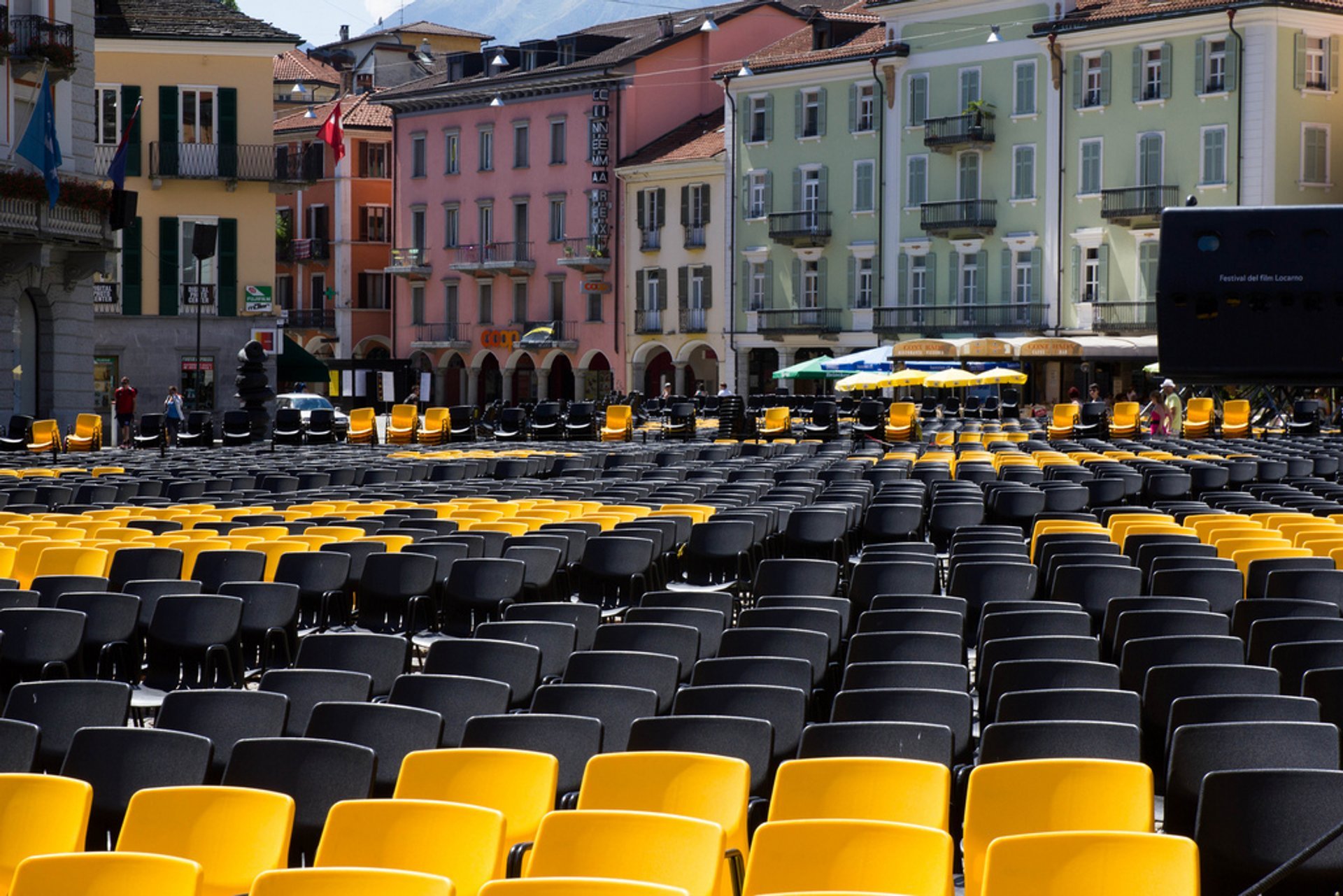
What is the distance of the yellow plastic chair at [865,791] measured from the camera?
21.6 ft

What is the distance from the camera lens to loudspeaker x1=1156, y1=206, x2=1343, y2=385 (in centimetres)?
704

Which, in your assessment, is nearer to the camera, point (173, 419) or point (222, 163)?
point (173, 419)

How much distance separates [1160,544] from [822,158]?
47502mm

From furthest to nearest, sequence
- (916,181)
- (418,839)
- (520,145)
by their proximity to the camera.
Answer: (520,145) → (916,181) → (418,839)

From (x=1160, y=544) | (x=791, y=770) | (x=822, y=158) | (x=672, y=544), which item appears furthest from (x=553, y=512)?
(x=822, y=158)

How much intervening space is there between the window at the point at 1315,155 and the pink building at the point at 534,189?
21.4 metres

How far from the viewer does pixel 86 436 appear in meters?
33.0

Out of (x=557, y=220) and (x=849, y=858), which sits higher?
(x=557, y=220)

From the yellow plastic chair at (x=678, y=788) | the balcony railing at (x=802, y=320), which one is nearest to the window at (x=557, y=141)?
the balcony railing at (x=802, y=320)

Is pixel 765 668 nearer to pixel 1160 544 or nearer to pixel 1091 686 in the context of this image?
pixel 1091 686

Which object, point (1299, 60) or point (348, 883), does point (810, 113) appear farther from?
point (348, 883)

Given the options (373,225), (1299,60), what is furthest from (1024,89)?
(373,225)

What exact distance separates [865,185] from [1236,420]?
24.6 metres

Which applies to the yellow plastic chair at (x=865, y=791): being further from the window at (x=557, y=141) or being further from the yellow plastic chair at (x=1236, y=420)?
the window at (x=557, y=141)
